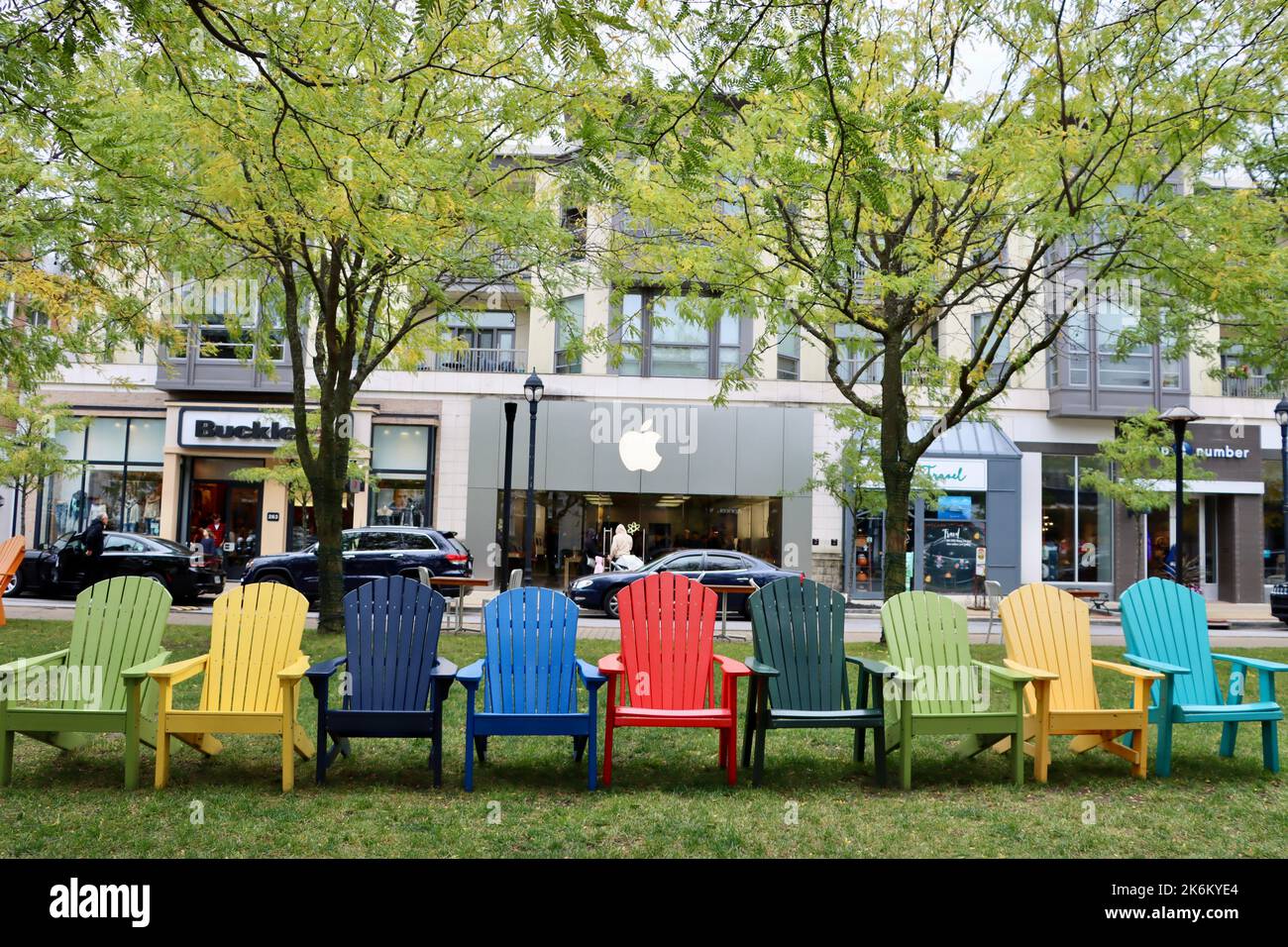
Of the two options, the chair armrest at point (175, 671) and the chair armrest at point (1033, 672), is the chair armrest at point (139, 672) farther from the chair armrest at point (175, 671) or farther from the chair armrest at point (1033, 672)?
the chair armrest at point (1033, 672)

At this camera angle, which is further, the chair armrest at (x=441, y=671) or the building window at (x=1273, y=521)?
the building window at (x=1273, y=521)

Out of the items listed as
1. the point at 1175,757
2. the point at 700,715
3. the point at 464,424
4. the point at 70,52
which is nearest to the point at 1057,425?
the point at 464,424

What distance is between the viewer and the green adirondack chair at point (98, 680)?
5.10 meters

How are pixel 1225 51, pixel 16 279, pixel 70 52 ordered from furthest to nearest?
pixel 16 279 → pixel 1225 51 → pixel 70 52

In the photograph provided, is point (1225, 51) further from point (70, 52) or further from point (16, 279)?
point (16, 279)

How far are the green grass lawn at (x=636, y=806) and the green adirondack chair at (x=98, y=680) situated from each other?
0.93 ft

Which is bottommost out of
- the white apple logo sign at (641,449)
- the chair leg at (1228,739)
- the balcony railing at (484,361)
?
the chair leg at (1228,739)

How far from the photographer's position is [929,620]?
596 centimetres

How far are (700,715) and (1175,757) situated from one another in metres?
3.44

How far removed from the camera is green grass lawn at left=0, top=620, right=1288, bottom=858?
4.25 meters

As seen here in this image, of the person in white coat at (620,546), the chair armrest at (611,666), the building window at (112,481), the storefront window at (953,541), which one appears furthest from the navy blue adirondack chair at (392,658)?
the building window at (112,481)

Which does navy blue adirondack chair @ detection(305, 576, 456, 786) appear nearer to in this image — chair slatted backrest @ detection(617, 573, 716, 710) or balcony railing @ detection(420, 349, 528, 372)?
chair slatted backrest @ detection(617, 573, 716, 710)

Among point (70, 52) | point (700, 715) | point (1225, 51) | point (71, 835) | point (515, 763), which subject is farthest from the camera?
point (1225, 51)

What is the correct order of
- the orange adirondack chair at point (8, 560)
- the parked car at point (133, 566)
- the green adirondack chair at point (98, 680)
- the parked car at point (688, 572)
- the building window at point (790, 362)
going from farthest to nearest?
the building window at point (790, 362)
the parked car at point (133, 566)
the parked car at point (688, 572)
the orange adirondack chair at point (8, 560)
the green adirondack chair at point (98, 680)
